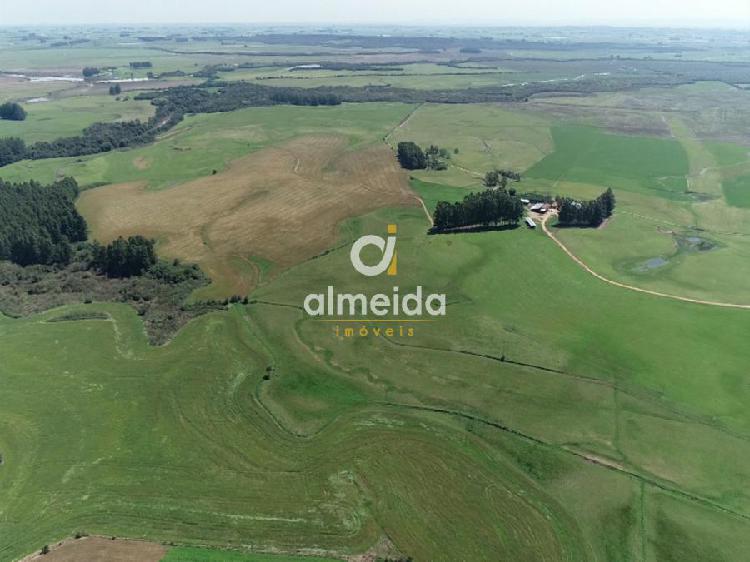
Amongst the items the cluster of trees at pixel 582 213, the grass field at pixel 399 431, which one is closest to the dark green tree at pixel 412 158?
the cluster of trees at pixel 582 213

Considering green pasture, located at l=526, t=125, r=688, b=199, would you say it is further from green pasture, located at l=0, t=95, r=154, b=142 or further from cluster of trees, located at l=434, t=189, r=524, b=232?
green pasture, located at l=0, t=95, r=154, b=142

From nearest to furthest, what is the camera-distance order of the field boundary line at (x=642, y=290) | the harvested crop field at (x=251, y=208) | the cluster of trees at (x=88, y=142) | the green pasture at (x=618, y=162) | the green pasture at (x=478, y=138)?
1. the field boundary line at (x=642, y=290)
2. the harvested crop field at (x=251, y=208)
3. the green pasture at (x=618, y=162)
4. the green pasture at (x=478, y=138)
5. the cluster of trees at (x=88, y=142)

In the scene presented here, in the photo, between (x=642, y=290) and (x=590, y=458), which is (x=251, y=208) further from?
(x=590, y=458)

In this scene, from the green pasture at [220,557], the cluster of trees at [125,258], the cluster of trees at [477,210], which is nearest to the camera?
the green pasture at [220,557]

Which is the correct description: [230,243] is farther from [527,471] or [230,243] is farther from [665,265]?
[665,265]

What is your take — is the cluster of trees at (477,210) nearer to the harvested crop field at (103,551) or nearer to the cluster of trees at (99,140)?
the harvested crop field at (103,551)

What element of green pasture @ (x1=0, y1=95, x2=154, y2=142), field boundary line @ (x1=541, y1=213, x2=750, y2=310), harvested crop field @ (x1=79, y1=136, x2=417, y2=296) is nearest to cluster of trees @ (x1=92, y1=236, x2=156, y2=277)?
harvested crop field @ (x1=79, y1=136, x2=417, y2=296)
